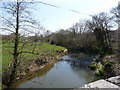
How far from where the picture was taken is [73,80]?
29.1 feet

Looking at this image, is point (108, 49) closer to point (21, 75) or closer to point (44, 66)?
point (44, 66)

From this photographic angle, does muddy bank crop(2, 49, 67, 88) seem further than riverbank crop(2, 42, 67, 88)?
Yes

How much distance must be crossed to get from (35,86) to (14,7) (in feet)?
13.5

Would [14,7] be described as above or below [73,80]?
above

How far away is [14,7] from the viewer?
698cm

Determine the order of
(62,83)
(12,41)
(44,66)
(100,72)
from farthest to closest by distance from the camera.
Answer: (44,66)
(100,72)
(62,83)
(12,41)

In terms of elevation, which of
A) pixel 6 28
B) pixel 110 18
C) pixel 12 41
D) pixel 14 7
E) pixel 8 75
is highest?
pixel 110 18

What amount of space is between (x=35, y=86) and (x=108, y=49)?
12356 millimetres

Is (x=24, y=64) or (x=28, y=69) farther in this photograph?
(x=28, y=69)

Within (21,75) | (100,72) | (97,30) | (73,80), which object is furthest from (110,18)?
(21,75)

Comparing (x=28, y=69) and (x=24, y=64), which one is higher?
(x=24, y=64)

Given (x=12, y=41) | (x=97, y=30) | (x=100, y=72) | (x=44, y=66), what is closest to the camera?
(x=12, y=41)

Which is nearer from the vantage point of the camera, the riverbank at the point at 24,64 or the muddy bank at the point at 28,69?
the riverbank at the point at 24,64

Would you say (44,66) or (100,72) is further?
(44,66)
